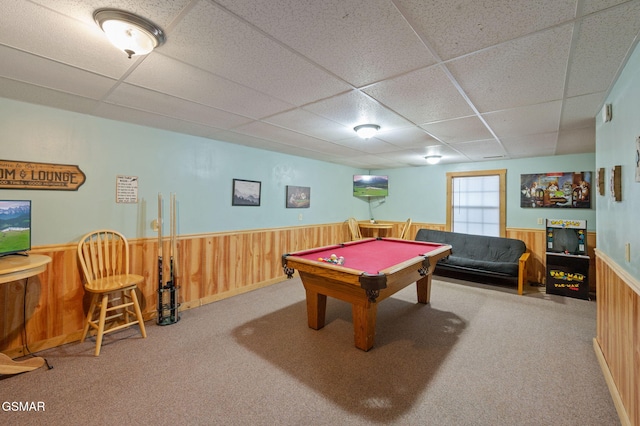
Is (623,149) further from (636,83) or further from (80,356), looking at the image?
(80,356)

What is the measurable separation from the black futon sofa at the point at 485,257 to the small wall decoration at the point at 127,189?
4751 millimetres

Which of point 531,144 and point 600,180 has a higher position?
point 531,144

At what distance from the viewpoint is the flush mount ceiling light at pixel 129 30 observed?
132 cm

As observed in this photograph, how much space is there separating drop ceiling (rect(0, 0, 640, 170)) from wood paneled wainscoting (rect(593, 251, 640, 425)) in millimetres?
1411

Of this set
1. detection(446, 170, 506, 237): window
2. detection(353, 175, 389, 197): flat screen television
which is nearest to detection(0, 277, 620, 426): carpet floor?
detection(446, 170, 506, 237): window

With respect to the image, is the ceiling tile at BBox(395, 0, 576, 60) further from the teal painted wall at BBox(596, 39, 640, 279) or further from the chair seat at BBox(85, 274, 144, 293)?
the chair seat at BBox(85, 274, 144, 293)

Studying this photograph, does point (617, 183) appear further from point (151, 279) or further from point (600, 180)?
point (151, 279)

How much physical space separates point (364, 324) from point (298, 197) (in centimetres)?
303

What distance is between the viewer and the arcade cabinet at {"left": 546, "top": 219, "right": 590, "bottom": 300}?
4082 millimetres

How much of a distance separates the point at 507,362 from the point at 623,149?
1.89m

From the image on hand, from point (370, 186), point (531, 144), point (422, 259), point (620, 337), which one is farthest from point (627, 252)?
point (370, 186)

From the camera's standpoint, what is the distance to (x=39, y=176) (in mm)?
2588

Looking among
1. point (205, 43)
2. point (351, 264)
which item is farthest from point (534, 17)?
point (351, 264)

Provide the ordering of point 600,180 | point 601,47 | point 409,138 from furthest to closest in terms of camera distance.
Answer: point 409,138
point 600,180
point 601,47
